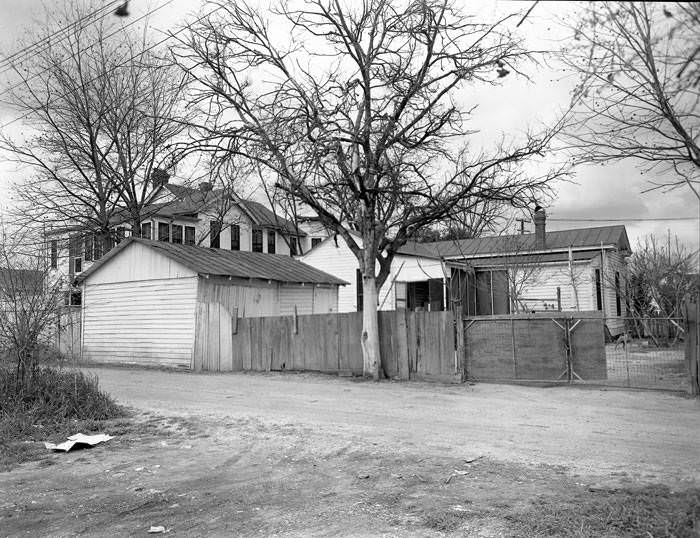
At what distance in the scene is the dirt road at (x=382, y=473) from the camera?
5.09 meters

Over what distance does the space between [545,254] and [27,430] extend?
24.0 meters

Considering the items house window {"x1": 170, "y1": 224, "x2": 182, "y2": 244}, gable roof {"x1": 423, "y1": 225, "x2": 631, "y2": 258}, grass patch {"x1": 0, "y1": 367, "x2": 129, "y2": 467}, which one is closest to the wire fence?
grass patch {"x1": 0, "y1": 367, "x2": 129, "y2": 467}

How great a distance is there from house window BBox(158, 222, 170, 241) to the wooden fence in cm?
1798

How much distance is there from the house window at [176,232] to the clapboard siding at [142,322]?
1349cm

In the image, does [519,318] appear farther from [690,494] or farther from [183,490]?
[183,490]

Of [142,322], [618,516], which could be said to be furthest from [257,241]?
[618,516]

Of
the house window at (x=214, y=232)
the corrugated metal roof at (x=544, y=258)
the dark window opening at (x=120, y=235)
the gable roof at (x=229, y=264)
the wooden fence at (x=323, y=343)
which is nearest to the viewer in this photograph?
the wooden fence at (x=323, y=343)

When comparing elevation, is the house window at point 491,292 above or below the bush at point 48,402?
above

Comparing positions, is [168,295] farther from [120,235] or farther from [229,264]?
[120,235]

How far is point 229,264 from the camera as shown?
72.8 feet

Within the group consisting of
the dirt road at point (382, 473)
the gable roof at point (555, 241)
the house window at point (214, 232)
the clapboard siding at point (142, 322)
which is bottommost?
the dirt road at point (382, 473)

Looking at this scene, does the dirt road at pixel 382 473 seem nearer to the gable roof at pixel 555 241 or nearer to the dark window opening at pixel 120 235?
the gable roof at pixel 555 241

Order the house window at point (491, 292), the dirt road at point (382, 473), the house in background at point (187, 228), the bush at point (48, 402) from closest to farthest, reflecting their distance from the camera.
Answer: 1. the dirt road at point (382, 473)
2. the bush at point (48, 402)
3. the house window at point (491, 292)
4. the house in background at point (187, 228)

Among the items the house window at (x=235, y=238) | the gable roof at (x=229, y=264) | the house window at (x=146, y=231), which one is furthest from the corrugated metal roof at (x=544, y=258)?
the house window at (x=146, y=231)
